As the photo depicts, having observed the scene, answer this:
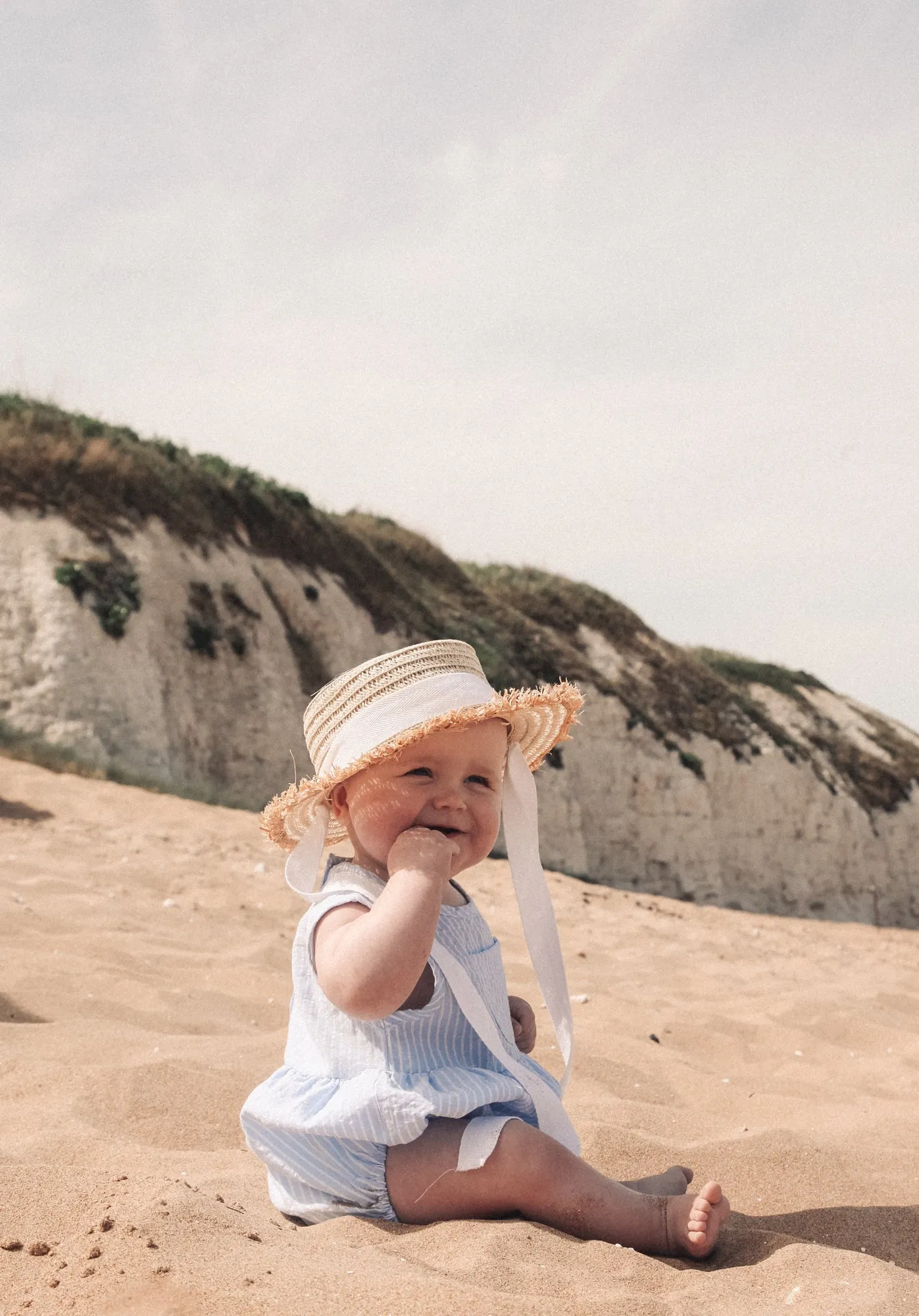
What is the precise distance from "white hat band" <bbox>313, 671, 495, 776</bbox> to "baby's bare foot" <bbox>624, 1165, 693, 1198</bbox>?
1264mm

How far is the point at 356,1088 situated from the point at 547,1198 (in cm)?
50

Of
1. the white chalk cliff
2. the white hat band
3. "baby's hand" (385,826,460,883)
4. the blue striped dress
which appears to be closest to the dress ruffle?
the blue striped dress

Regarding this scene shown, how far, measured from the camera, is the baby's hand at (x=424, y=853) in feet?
8.57

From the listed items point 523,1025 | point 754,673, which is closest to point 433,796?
point 523,1025

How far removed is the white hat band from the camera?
9.35ft

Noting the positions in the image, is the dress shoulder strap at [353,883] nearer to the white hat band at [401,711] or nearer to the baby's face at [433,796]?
the baby's face at [433,796]

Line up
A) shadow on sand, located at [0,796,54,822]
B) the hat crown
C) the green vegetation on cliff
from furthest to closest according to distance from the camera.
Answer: the green vegetation on cliff < shadow on sand, located at [0,796,54,822] < the hat crown

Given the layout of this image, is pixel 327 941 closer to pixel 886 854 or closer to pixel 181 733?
pixel 181 733

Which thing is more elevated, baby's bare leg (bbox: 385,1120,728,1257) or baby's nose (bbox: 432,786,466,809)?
baby's nose (bbox: 432,786,466,809)

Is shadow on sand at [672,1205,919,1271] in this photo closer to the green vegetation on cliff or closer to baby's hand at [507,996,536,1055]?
baby's hand at [507,996,536,1055]

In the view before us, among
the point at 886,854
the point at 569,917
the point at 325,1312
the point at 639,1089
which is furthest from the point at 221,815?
the point at 886,854

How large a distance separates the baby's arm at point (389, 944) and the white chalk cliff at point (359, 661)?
9.71m

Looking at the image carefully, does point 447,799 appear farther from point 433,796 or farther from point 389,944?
point 389,944

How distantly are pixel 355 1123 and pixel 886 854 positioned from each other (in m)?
28.8
